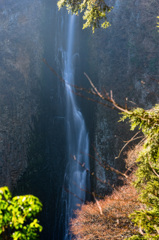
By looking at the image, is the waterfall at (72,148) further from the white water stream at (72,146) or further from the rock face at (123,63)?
the rock face at (123,63)

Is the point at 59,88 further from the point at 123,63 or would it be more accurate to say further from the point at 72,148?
the point at 123,63

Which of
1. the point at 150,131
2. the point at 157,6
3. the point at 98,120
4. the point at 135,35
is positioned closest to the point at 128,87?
the point at 98,120

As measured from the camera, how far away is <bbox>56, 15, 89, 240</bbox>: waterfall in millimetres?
14550

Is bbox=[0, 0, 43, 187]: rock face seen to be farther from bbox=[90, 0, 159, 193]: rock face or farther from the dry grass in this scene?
the dry grass

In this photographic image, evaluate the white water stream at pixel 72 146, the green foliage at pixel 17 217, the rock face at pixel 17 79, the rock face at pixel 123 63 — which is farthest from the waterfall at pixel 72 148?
the green foliage at pixel 17 217

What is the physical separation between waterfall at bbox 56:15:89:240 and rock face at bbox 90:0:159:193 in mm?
1366

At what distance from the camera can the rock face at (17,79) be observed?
45.4 feet

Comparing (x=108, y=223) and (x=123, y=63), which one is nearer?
(x=108, y=223)

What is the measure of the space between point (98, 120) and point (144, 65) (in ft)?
23.1

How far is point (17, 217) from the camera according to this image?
201 centimetres

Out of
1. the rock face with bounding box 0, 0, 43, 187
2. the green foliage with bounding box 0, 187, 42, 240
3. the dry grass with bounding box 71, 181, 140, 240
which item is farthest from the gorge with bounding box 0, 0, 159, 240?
the green foliage with bounding box 0, 187, 42, 240

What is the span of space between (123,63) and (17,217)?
735 inches

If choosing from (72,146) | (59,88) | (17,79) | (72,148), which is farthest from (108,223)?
(17,79)

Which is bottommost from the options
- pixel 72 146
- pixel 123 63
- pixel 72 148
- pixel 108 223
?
pixel 108 223
